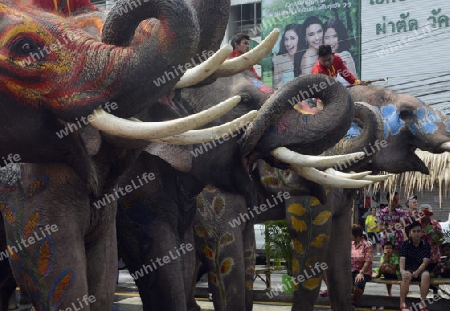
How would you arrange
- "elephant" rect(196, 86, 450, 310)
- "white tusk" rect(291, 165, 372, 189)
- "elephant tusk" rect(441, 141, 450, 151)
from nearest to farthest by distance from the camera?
"white tusk" rect(291, 165, 372, 189)
"elephant" rect(196, 86, 450, 310)
"elephant tusk" rect(441, 141, 450, 151)

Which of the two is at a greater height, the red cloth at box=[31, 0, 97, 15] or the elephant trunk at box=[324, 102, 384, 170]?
the red cloth at box=[31, 0, 97, 15]

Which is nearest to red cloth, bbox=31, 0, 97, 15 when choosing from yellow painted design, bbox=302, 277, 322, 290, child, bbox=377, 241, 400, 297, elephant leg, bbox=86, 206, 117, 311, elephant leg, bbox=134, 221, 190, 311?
elephant leg, bbox=86, 206, 117, 311

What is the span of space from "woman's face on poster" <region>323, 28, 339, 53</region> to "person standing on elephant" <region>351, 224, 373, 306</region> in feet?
36.7

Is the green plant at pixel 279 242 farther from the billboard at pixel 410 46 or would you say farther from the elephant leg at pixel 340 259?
the billboard at pixel 410 46

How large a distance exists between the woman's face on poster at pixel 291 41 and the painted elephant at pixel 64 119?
17.8 metres

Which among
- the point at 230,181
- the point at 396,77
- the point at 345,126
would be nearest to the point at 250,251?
the point at 230,181

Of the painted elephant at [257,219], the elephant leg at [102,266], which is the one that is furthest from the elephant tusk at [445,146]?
the elephant leg at [102,266]

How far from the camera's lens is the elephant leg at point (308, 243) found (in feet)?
19.7

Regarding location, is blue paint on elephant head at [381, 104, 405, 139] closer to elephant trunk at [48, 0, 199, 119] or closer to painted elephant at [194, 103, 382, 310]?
painted elephant at [194, 103, 382, 310]

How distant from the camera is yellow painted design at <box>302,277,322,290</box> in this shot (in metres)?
6.01

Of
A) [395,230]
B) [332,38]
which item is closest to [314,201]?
[395,230]

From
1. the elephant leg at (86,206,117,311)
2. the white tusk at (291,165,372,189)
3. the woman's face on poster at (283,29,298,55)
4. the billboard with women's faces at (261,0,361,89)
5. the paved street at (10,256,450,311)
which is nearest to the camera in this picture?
the elephant leg at (86,206,117,311)

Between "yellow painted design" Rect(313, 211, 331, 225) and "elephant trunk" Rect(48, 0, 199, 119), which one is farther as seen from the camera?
"yellow painted design" Rect(313, 211, 331, 225)

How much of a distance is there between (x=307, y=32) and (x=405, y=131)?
1413 cm
